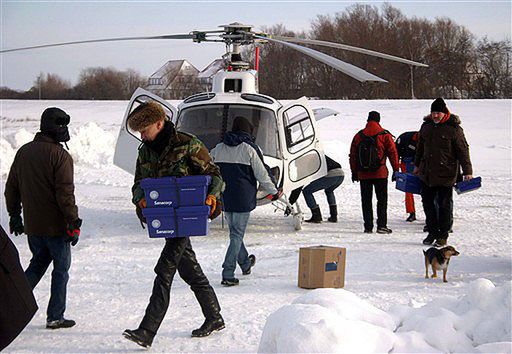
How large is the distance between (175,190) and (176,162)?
23 centimetres

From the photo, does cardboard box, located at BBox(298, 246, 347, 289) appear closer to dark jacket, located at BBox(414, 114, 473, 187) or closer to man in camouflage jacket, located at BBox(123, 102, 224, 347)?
man in camouflage jacket, located at BBox(123, 102, 224, 347)

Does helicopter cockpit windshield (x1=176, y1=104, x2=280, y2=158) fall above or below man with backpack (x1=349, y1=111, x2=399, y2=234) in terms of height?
above

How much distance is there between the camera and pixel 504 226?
11578 millimetres

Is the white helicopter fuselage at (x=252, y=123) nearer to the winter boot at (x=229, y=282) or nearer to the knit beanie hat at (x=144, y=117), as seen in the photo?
the winter boot at (x=229, y=282)

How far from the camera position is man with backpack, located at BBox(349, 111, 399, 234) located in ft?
36.6

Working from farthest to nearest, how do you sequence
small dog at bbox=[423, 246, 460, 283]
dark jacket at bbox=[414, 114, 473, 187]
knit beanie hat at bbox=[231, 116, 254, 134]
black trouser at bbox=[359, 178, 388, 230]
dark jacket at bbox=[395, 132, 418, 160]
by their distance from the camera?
dark jacket at bbox=[395, 132, 418, 160] → black trouser at bbox=[359, 178, 388, 230] → dark jacket at bbox=[414, 114, 473, 187] → knit beanie hat at bbox=[231, 116, 254, 134] → small dog at bbox=[423, 246, 460, 283]

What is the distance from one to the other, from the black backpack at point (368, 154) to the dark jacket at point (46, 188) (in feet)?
18.8

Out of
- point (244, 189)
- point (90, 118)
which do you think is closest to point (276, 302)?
Result: point (244, 189)

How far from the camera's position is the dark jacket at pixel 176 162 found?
5770 millimetres

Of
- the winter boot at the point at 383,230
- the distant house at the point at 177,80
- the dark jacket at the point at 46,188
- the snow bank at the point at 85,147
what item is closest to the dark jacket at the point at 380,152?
the winter boot at the point at 383,230

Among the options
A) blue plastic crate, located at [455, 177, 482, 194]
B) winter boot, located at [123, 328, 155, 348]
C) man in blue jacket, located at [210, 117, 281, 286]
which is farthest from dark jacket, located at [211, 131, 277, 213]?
blue plastic crate, located at [455, 177, 482, 194]

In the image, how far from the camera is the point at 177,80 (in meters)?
39.2

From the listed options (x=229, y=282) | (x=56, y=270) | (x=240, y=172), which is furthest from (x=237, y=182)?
(x=56, y=270)

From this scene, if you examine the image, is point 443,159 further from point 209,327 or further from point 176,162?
point 176,162
